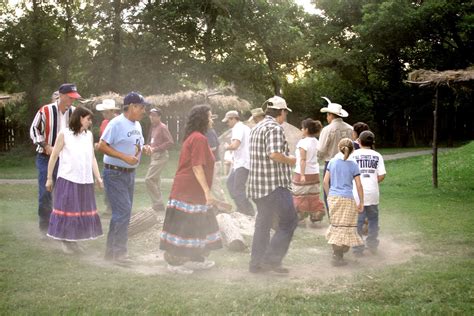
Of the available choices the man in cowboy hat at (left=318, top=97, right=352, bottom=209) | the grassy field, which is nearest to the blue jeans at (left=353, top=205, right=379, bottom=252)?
the grassy field

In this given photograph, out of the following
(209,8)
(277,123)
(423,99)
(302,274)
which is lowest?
(302,274)

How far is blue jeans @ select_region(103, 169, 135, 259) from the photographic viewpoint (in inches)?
245

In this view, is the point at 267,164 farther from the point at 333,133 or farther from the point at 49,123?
the point at 49,123

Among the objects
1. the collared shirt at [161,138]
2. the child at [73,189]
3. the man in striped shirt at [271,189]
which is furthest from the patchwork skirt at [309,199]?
the child at [73,189]

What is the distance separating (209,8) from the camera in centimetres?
2834

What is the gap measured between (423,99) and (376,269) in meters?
26.2

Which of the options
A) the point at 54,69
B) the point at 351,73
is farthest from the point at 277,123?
the point at 351,73

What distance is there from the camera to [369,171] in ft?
23.4

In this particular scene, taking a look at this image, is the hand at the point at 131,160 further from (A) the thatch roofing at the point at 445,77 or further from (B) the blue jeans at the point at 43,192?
(A) the thatch roofing at the point at 445,77

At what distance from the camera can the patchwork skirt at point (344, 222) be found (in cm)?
643

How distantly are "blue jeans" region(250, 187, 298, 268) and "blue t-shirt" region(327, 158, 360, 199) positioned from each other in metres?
0.94

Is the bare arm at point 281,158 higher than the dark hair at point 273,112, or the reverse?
the dark hair at point 273,112

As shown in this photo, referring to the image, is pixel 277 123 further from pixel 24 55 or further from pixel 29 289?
pixel 24 55

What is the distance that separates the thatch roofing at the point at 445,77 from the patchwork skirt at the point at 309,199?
4846mm
